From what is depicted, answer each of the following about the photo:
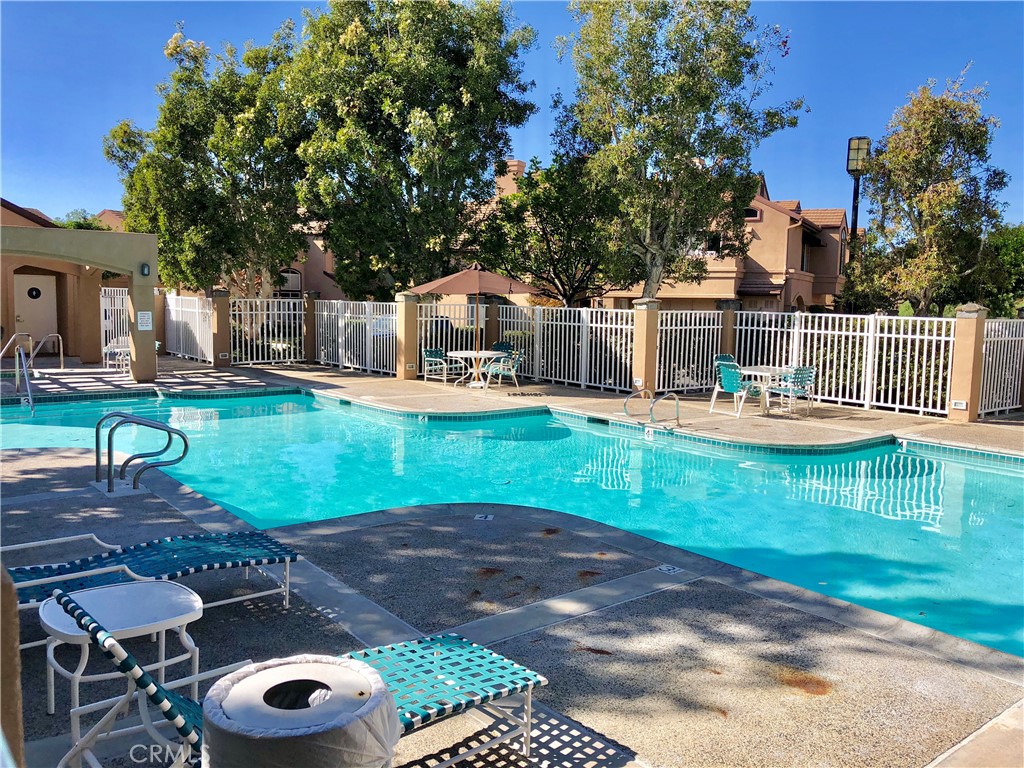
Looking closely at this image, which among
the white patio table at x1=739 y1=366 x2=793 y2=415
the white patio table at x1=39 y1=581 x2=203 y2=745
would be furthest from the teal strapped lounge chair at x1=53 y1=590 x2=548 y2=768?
Answer: the white patio table at x1=739 y1=366 x2=793 y2=415

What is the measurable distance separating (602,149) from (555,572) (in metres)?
13.4

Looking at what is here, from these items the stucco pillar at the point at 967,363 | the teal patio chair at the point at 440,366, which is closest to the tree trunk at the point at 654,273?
the teal patio chair at the point at 440,366

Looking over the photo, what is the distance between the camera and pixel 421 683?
321cm

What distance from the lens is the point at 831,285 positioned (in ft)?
123

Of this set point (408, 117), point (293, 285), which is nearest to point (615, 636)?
point (408, 117)

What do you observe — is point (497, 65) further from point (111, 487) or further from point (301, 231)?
point (111, 487)

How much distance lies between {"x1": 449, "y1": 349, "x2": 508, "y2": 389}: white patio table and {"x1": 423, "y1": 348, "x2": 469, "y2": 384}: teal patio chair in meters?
0.22

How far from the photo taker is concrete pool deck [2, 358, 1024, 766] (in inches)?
138

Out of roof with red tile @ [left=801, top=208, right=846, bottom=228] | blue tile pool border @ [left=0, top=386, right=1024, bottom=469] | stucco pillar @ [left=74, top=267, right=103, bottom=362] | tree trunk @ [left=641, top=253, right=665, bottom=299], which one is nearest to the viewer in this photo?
blue tile pool border @ [left=0, top=386, right=1024, bottom=469]

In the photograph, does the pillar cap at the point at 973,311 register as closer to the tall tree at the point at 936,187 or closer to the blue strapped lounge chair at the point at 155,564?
the tall tree at the point at 936,187

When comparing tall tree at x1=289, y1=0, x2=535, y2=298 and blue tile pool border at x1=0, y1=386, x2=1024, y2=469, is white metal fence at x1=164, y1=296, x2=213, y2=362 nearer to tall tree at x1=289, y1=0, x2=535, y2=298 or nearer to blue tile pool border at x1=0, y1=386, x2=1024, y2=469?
tall tree at x1=289, y1=0, x2=535, y2=298

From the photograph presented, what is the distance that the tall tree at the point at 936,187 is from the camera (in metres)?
16.8

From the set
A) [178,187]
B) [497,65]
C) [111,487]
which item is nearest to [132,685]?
[111,487]

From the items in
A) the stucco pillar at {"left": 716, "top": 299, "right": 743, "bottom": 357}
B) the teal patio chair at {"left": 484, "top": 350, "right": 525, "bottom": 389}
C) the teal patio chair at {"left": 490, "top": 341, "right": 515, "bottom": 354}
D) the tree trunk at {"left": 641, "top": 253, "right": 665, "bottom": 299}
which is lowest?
the teal patio chair at {"left": 484, "top": 350, "right": 525, "bottom": 389}
